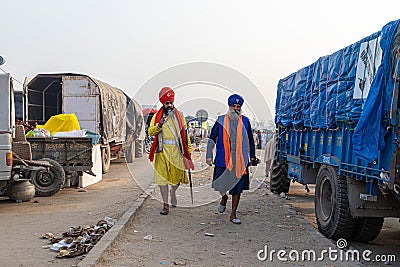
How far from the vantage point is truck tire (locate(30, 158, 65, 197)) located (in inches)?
411

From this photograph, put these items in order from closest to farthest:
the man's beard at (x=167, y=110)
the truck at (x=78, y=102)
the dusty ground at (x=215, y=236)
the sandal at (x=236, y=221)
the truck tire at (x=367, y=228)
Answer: the dusty ground at (x=215, y=236)
the truck tire at (x=367, y=228)
the sandal at (x=236, y=221)
the man's beard at (x=167, y=110)
the truck at (x=78, y=102)

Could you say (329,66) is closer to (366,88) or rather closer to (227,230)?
(366,88)

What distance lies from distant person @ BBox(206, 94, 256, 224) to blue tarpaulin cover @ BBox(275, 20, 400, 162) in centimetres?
125

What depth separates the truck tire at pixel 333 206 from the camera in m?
6.30

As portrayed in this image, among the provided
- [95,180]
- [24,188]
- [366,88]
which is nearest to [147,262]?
[366,88]

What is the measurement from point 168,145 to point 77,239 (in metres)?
2.53

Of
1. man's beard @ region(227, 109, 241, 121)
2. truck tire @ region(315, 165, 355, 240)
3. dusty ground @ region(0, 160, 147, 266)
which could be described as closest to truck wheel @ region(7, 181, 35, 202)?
dusty ground @ region(0, 160, 147, 266)

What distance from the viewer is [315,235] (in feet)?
22.3

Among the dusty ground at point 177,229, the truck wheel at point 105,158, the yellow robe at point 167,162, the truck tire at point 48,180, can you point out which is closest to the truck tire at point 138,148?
the truck wheel at point 105,158

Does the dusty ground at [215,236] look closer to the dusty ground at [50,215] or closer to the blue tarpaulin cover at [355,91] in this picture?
the dusty ground at [50,215]

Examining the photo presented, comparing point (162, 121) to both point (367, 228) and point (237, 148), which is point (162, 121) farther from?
point (367, 228)

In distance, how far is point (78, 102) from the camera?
15141 mm

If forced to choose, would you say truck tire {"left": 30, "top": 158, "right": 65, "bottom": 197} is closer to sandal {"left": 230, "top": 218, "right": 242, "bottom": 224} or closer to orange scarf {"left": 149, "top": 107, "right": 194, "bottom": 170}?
orange scarf {"left": 149, "top": 107, "right": 194, "bottom": 170}

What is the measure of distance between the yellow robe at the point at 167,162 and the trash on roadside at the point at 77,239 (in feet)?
4.48
